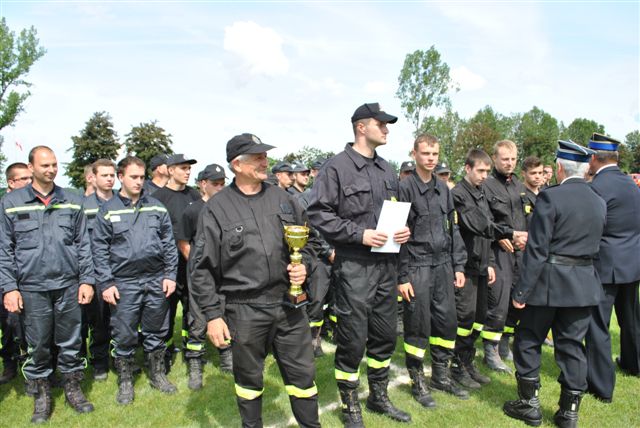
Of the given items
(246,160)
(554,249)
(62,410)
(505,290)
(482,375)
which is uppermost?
(246,160)

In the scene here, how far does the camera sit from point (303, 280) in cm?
365

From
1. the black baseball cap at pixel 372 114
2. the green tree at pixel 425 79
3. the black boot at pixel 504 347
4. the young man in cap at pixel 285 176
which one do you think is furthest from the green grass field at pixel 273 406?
the green tree at pixel 425 79

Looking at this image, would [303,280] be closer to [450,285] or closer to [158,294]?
[450,285]

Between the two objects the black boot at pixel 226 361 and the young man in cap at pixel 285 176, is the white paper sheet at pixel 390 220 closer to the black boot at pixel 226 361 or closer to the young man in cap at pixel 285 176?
the black boot at pixel 226 361

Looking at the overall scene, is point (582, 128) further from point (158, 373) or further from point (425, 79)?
point (158, 373)

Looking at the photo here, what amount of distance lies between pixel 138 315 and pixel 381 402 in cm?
285

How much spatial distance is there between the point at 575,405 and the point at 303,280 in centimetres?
289

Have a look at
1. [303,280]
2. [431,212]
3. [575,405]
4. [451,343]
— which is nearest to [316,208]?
[303,280]

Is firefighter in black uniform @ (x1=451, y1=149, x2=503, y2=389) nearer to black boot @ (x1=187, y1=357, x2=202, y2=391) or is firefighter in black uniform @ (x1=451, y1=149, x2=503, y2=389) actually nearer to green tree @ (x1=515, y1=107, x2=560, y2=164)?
black boot @ (x1=187, y1=357, x2=202, y2=391)

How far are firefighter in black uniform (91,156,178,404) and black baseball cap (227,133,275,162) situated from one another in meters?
2.17

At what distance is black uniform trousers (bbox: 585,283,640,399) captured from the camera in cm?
495

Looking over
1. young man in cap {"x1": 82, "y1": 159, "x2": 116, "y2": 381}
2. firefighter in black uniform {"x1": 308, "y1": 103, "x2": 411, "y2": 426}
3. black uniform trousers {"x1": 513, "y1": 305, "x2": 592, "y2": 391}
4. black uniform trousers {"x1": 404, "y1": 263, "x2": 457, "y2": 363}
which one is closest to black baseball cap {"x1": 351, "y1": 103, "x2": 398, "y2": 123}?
firefighter in black uniform {"x1": 308, "y1": 103, "x2": 411, "y2": 426}

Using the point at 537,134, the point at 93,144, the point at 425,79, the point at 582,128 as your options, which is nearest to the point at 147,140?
the point at 93,144

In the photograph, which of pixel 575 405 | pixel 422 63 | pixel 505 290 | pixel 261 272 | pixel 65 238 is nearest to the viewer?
pixel 261 272
